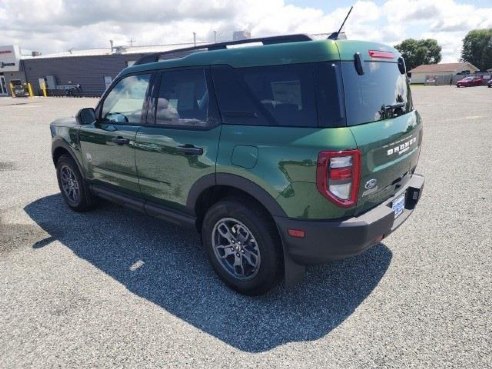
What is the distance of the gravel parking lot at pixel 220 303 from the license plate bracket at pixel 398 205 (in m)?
0.62

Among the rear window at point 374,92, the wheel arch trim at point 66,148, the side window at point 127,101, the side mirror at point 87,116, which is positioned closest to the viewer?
the rear window at point 374,92

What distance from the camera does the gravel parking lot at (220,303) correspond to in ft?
7.72

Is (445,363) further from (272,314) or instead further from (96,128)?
(96,128)

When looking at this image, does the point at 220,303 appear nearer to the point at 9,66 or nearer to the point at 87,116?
the point at 87,116

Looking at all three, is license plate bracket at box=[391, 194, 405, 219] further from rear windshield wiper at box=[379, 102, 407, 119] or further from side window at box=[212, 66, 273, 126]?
side window at box=[212, 66, 273, 126]

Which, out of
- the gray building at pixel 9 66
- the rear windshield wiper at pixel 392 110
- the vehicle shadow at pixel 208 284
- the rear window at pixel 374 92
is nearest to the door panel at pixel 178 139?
the vehicle shadow at pixel 208 284

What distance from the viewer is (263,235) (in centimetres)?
269

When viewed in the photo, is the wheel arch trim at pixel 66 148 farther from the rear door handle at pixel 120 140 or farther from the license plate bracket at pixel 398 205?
the license plate bracket at pixel 398 205

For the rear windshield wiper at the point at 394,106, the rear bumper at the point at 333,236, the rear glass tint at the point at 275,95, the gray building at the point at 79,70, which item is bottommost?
the rear bumper at the point at 333,236

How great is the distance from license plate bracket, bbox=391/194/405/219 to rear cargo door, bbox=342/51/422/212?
8 centimetres

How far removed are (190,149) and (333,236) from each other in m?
1.38

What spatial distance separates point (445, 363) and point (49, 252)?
12.2 ft

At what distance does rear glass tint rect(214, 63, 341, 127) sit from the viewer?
92.8 inches

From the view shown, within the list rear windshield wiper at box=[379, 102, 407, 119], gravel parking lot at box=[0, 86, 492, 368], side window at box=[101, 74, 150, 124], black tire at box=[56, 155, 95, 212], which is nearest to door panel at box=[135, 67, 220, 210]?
side window at box=[101, 74, 150, 124]
